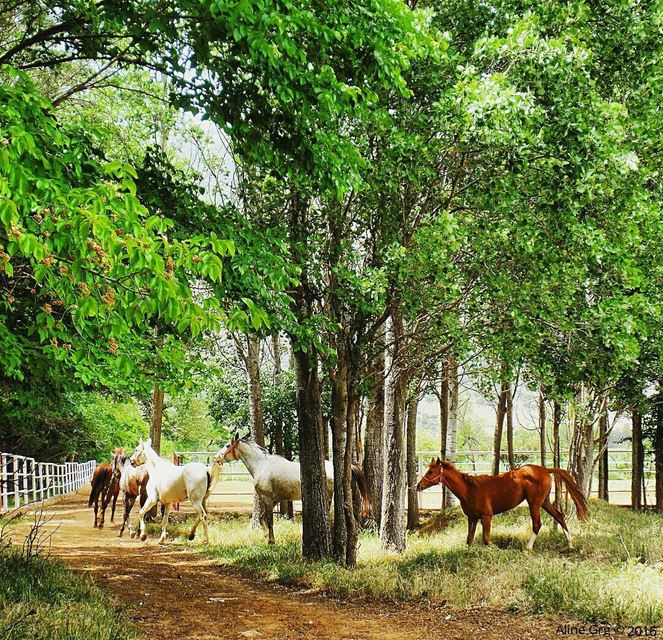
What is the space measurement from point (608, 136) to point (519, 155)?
1.17m

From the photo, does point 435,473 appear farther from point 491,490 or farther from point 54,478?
point 54,478

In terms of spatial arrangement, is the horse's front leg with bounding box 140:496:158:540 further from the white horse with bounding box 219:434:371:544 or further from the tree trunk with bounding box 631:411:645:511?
the tree trunk with bounding box 631:411:645:511

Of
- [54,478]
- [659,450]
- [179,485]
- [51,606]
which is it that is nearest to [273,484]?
[179,485]

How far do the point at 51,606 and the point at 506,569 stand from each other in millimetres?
6645

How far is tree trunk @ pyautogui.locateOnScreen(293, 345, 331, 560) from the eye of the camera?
Result: 1269 cm

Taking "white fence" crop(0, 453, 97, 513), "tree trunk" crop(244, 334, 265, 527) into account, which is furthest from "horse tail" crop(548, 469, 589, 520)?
"white fence" crop(0, 453, 97, 513)

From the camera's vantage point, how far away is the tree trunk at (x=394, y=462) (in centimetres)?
1377

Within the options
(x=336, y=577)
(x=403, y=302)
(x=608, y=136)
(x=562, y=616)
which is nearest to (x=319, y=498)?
(x=336, y=577)

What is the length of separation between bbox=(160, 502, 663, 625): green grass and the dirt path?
0.39 metres

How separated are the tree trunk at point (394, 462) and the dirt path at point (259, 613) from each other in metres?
3.11

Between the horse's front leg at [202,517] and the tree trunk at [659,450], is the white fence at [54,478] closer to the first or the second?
the horse's front leg at [202,517]

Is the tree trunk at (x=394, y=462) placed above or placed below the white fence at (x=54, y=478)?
above

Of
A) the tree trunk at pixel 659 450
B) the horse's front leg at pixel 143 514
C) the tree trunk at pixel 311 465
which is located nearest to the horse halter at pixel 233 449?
the horse's front leg at pixel 143 514

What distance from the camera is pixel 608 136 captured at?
930cm
